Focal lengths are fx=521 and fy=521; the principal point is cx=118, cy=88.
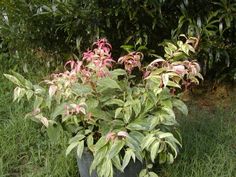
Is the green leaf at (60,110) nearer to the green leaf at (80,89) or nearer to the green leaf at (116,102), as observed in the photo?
the green leaf at (80,89)

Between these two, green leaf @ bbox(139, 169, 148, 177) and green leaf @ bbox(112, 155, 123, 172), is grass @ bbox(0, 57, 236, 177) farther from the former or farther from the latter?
green leaf @ bbox(112, 155, 123, 172)

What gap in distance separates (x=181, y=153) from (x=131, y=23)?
4.15 ft

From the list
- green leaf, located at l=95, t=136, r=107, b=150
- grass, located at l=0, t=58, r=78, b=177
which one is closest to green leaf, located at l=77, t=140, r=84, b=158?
green leaf, located at l=95, t=136, r=107, b=150

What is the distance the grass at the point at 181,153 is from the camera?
3.33m

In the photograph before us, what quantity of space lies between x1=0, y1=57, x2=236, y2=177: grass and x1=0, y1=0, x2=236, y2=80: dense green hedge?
1.66 ft

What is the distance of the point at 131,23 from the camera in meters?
4.20

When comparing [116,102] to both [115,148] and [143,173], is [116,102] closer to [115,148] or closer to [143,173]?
[115,148]

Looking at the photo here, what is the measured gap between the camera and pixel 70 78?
9.73 feet

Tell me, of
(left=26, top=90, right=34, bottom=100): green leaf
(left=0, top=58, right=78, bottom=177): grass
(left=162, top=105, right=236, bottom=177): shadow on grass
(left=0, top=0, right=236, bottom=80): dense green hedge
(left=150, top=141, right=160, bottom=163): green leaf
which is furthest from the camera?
(left=0, top=0, right=236, bottom=80): dense green hedge

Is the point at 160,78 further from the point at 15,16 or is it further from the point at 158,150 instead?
the point at 15,16

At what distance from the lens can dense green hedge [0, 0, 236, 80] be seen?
12.9 feet

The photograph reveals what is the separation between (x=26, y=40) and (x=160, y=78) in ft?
6.73

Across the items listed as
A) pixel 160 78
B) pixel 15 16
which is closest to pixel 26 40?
pixel 15 16

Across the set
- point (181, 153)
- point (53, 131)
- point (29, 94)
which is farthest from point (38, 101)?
point (181, 153)
